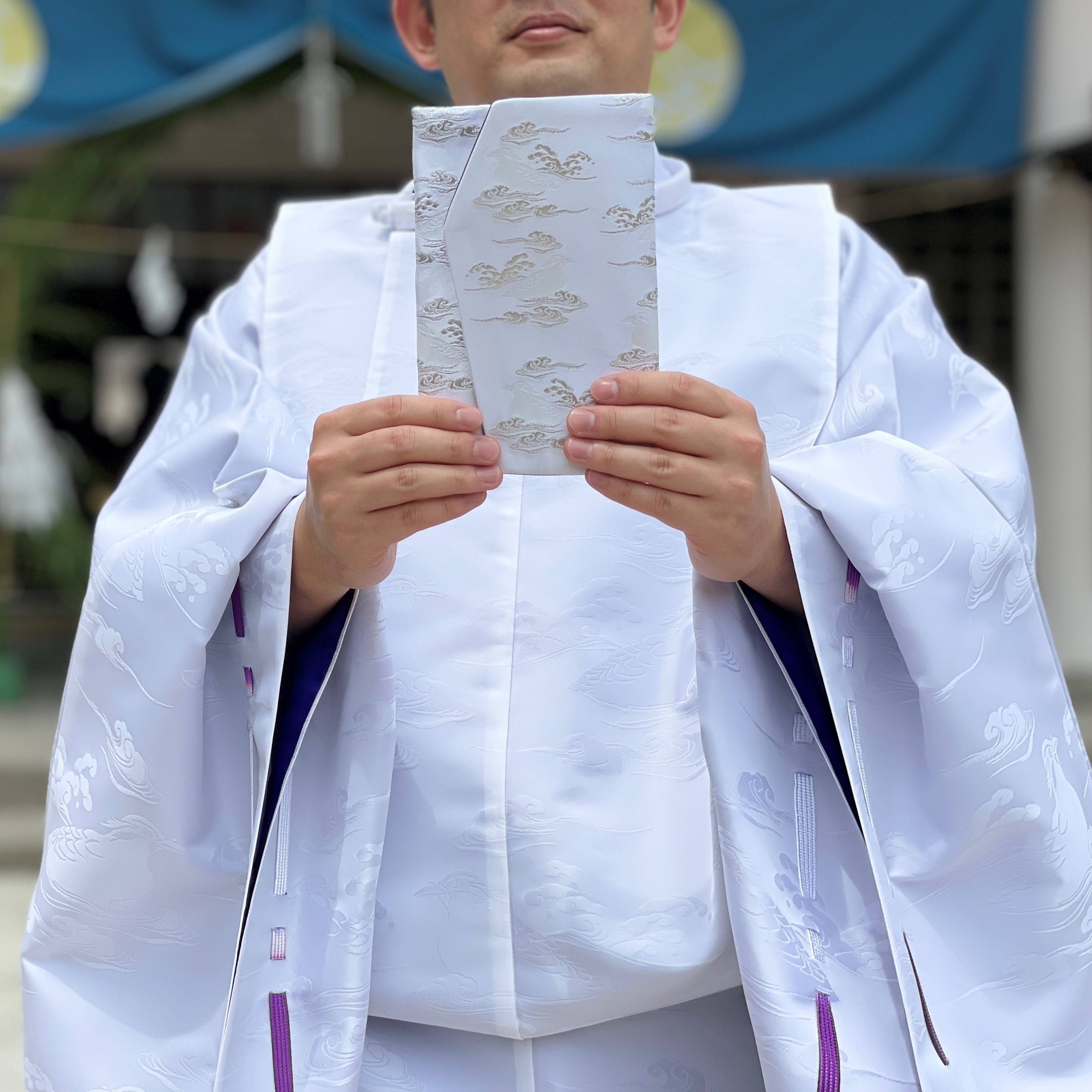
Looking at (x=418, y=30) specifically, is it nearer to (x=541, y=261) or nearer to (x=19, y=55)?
(x=541, y=261)

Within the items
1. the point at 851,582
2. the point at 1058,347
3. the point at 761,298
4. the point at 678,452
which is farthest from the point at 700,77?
the point at 678,452

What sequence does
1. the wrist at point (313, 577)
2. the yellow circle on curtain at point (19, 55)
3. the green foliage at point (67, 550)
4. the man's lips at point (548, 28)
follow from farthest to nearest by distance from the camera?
the green foliage at point (67, 550) < the yellow circle on curtain at point (19, 55) < the man's lips at point (548, 28) < the wrist at point (313, 577)

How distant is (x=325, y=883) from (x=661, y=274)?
62 cm

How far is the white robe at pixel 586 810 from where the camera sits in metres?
1.05

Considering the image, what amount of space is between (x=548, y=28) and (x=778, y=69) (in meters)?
2.86

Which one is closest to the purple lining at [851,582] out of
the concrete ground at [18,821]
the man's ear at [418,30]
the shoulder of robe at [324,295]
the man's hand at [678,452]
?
the man's hand at [678,452]

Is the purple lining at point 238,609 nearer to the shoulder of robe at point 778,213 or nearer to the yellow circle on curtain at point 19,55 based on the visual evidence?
the shoulder of robe at point 778,213

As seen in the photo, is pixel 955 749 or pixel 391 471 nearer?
pixel 391 471

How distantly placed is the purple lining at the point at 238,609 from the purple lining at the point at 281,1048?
0.28 meters

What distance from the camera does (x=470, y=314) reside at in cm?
95

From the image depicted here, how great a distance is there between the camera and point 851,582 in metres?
1.08

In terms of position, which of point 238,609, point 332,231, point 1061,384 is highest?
point 1061,384

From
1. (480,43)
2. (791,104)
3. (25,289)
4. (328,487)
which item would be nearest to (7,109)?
(25,289)

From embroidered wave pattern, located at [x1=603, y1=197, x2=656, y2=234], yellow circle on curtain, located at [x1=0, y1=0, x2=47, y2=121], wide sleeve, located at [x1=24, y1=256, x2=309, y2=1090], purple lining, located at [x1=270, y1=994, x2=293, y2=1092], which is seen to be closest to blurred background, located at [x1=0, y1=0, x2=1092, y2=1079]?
yellow circle on curtain, located at [x1=0, y1=0, x2=47, y2=121]
